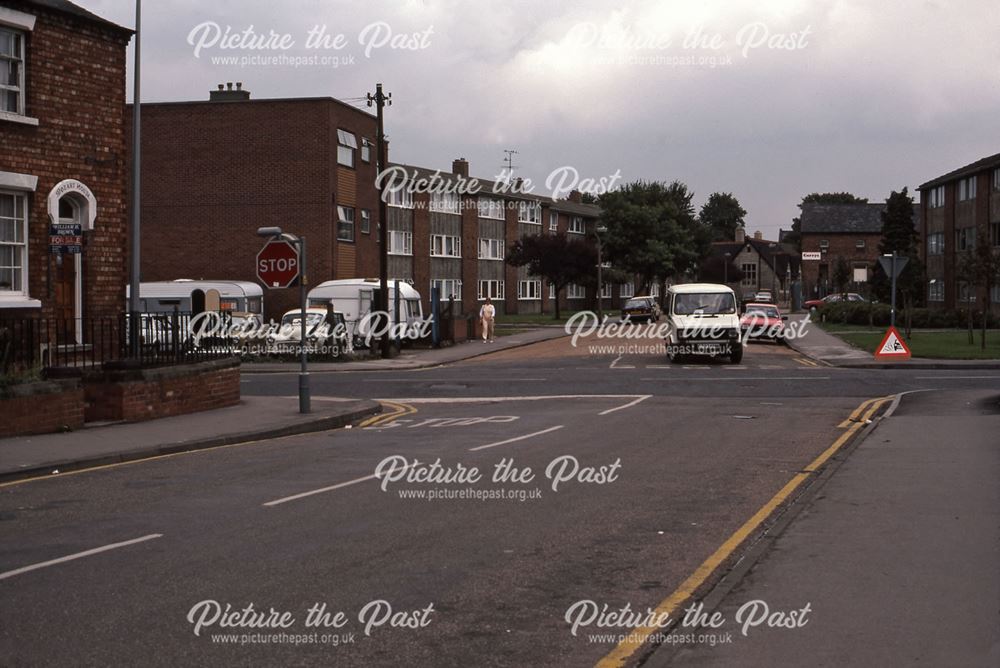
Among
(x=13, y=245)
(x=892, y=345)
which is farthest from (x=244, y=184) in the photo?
(x=13, y=245)

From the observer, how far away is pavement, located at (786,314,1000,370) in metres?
31.0

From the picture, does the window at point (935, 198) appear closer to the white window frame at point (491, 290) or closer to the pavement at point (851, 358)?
the pavement at point (851, 358)

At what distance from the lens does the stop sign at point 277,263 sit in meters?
21.1

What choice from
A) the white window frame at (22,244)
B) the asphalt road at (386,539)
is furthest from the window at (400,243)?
the asphalt road at (386,539)

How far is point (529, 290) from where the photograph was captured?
8812 cm

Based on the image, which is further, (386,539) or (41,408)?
(41,408)

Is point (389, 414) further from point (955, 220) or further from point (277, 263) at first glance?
point (955, 220)

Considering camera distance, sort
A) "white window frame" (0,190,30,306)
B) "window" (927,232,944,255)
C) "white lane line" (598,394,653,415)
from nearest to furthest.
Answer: "white window frame" (0,190,30,306), "white lane line" (598,394,653,415), "window" (927,232,944,255)

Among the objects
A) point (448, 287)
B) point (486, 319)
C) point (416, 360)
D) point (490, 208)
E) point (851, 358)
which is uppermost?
point (490, 208)

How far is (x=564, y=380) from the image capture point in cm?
2753

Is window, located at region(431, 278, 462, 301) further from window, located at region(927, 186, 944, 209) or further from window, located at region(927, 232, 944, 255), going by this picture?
window, located at region(927, 186, 944, 209)

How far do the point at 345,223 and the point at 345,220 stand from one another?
0.16 metres

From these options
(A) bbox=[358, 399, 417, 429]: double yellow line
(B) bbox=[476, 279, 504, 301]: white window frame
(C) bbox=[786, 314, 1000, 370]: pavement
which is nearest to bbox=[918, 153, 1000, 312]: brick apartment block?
(C) bbox=[786, 314, 1000, 370]: pavement

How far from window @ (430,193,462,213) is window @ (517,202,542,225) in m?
10.1
